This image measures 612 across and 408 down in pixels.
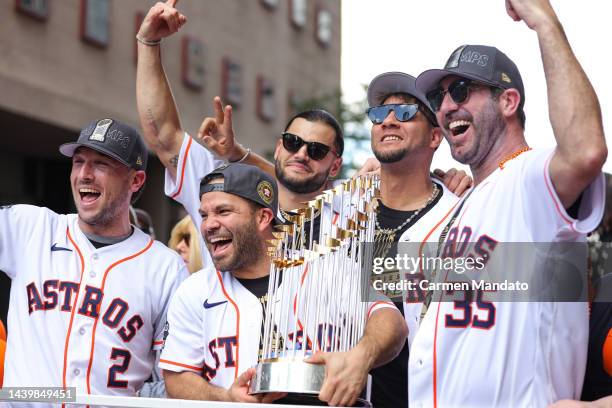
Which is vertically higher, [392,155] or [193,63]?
[193,63]

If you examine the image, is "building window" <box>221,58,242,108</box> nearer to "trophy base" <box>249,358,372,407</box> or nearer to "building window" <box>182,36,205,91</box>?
"building window" <box>182,36,205,91</box>

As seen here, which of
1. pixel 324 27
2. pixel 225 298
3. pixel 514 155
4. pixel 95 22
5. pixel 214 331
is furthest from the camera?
pixel 324 27

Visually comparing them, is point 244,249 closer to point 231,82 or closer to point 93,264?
point 93,264

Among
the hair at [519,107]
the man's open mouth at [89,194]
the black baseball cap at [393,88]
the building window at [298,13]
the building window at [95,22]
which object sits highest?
the building window at [298,13]

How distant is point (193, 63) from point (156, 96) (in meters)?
16.2

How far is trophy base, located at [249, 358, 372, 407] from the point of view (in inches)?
120

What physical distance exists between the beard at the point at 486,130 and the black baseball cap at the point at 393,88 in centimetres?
121

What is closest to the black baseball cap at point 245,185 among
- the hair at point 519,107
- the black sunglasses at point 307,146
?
the black sunglasses at point 307,146

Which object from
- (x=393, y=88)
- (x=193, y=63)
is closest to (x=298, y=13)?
(x=193, y=63)

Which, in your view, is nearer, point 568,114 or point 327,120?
point 568,114

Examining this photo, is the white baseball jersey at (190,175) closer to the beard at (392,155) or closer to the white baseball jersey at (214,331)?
the white baseball jersey at (214,331)

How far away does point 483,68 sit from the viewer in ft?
11.9

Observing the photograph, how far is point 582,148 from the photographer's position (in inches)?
116

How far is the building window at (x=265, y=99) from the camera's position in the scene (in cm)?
2394
